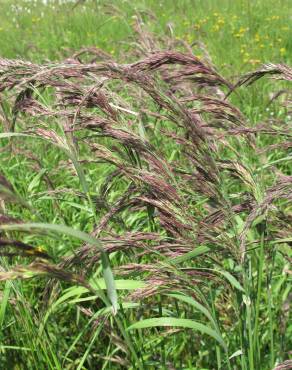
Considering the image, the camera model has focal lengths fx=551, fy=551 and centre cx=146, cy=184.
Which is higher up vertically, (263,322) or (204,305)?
(204,305)

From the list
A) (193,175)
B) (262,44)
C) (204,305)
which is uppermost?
(193,175)

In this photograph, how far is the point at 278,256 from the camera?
203 cm

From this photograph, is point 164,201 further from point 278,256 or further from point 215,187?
point 278,256

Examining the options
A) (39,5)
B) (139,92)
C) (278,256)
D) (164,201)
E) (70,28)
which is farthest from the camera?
(39,5)

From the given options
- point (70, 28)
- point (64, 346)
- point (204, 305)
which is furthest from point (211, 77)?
point (70, 28)

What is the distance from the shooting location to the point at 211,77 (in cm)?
142

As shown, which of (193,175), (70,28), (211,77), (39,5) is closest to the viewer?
(193,175)

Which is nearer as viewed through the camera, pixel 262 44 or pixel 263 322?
pixel 263 322


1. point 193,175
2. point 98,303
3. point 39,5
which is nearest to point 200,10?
point 39,5

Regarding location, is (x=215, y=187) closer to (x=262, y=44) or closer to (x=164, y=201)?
(x=164, y=201)

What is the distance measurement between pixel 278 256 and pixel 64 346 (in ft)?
2.75

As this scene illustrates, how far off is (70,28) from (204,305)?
6282 mm

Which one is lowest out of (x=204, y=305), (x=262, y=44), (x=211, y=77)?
(x=262, y=44)

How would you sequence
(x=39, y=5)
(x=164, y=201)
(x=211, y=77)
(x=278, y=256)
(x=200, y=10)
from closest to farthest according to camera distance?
(x=164, y=201)
(x=211, y=77)
(x=278, y=256)
(x=200, y=10)
(x=39, y=5)
